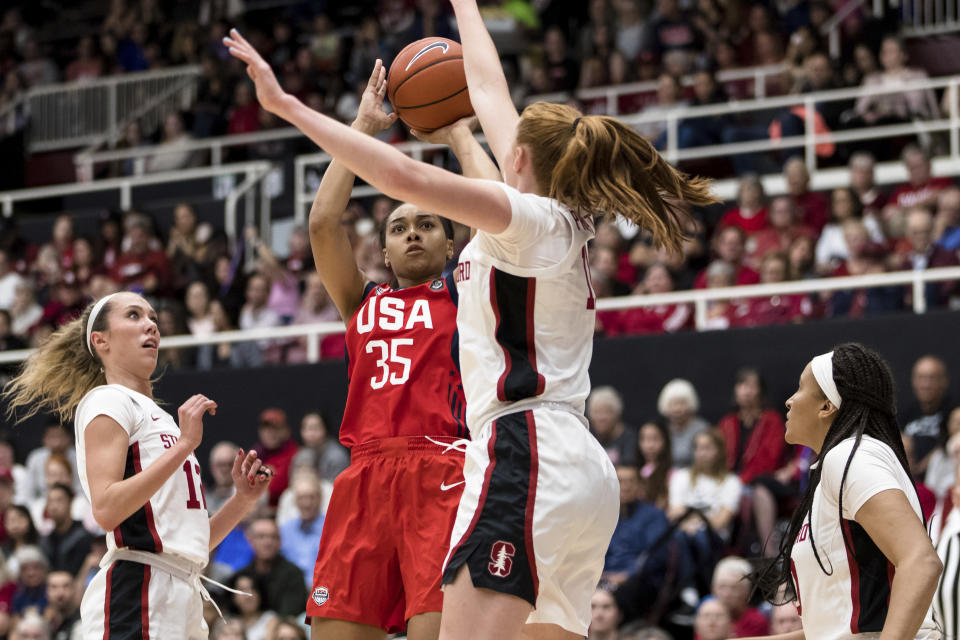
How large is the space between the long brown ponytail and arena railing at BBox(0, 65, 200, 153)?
1445 centimetres

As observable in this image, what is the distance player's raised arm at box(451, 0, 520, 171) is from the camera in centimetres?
397

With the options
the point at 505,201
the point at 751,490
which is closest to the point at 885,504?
the point at 505,201

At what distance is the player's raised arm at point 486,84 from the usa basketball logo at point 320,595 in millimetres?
1408

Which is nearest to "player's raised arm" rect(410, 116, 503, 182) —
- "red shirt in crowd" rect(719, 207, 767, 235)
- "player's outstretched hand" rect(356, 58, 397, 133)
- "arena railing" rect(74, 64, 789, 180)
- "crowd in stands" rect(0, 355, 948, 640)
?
"player's outstretched hand" rect(356, 58, 397, 133)

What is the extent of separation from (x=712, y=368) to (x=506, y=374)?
6.30m

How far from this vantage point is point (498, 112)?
4.01 metres

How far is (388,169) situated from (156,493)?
5.93 ft

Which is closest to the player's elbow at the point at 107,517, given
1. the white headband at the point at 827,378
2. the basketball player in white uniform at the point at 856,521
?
the basketball player in white uniform at the point at 856,521

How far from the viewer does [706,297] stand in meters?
9.51

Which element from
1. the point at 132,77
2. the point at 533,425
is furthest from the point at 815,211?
the point at 132,77

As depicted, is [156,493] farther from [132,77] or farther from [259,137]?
[132,77]

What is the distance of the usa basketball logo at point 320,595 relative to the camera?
14.3ft

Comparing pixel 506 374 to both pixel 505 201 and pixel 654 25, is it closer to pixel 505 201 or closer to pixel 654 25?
pixel 505 201

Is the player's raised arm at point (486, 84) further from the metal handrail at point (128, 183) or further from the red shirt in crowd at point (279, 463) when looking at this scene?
the metal handrail at point (128, 183)
